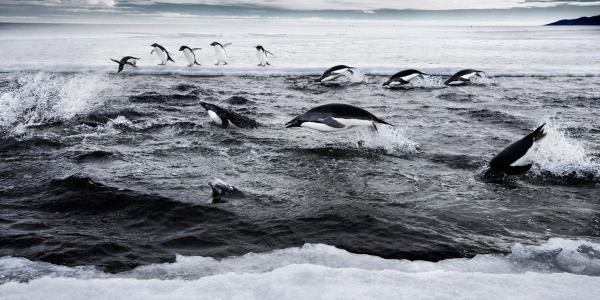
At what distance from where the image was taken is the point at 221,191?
4.57m

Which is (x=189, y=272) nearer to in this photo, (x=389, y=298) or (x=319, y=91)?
(x=389, y=298)

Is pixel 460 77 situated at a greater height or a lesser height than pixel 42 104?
greater

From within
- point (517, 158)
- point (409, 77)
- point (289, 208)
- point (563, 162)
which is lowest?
point (289, 208)

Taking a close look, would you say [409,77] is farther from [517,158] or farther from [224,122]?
[517,158]

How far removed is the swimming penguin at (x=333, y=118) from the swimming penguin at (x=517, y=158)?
69.9 inches

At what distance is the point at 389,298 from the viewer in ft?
9.08

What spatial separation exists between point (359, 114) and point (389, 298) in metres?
3.79

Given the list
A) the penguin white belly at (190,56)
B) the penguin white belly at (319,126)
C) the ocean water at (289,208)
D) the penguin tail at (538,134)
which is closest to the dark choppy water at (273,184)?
the ocean water at (289,208)

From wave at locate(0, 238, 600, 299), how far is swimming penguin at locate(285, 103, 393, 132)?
2.86 meters

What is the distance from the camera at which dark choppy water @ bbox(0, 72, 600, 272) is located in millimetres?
3693

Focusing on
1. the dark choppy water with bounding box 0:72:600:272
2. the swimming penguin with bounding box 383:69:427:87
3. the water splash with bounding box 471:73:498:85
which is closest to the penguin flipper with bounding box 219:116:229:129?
the dark choppy water with bounding box 0:72:600:272

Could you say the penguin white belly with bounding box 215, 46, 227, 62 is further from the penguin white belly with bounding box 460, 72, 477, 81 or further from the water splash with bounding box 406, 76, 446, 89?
the penguin white belly with bounding box 460, 72, 477, 81

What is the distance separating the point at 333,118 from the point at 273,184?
62.6 inches

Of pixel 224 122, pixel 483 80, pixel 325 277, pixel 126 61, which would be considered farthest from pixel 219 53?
pixel 325 277
